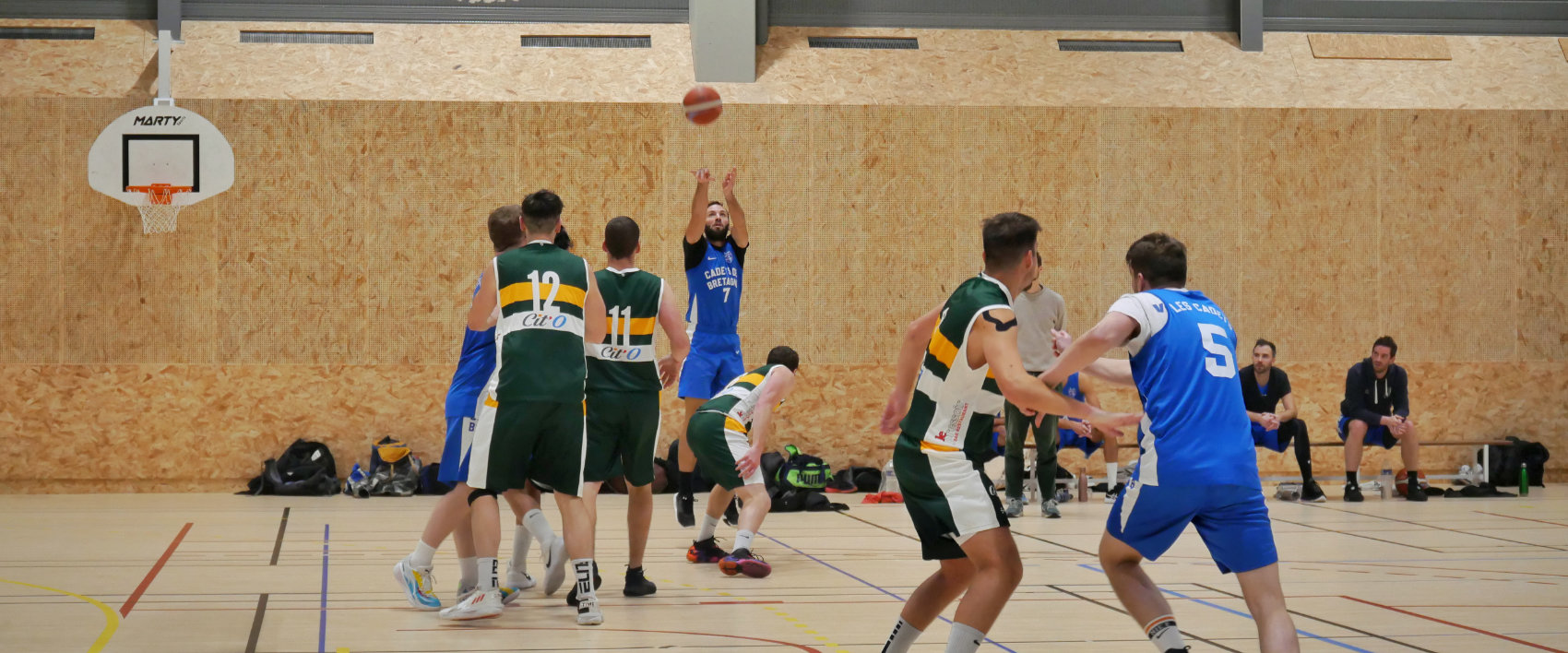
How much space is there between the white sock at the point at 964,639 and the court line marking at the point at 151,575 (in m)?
3.77

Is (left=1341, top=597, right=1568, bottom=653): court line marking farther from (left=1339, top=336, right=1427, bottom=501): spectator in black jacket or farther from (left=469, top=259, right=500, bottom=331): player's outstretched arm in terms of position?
(left=1339, top=336, right=1427, bottom=501): spectator in black jacket

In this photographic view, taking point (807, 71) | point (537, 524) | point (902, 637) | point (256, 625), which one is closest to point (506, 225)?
point (537, 524)

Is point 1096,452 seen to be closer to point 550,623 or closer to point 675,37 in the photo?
point 675,37

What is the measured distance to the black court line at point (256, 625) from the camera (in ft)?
16.5

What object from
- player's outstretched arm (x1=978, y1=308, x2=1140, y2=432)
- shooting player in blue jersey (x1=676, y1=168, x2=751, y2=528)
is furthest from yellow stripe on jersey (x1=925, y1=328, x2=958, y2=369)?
shooting player in blue jersey (x1=676, y1=168, x2=751, y2=528)

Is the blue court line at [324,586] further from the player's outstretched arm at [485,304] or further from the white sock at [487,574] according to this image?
the player's outstretched arm at [485,304]

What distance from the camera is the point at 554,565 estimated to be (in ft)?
20.4

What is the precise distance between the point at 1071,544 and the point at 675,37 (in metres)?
7.41

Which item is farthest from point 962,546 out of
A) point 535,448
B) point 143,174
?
point 143,174

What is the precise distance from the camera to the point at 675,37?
13.7 meters

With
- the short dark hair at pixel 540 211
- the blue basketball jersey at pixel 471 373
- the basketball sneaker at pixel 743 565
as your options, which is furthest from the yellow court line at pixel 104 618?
the basketball sneaker at pixel 743 565

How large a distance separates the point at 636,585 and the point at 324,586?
163cm

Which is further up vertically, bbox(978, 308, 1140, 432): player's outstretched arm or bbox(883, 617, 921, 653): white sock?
bbox(978, 308, 1140, 432): player's outstretched arm

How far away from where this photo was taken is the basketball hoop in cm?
1226
